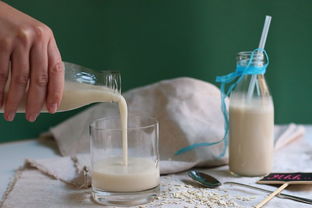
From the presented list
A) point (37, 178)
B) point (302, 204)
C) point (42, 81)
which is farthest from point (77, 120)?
point (302, 204)

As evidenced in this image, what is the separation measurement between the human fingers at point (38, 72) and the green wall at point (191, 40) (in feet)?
3.03

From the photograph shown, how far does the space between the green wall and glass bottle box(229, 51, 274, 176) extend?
701 millimetres

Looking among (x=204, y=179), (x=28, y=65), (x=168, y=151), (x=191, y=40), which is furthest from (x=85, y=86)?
(x=191, y=40)

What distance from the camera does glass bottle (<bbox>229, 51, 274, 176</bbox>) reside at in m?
1.19

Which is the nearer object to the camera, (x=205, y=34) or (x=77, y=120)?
(x=77, y=120)

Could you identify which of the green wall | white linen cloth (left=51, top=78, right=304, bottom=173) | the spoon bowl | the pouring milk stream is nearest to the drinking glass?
the pouring milk stream

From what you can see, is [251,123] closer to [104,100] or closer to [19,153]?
[104,100]

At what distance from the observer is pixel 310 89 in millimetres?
1916

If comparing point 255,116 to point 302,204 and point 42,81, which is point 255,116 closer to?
point 302,204

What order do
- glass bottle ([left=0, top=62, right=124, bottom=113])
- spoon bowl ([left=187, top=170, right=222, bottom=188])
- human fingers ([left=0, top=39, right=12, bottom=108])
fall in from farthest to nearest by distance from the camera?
1. spoon bowl ([left=187, top=170, right=222, bottom=188])
2. glass bottle ([left=0, top=62, right=124, bottom=113])
3. human fingers ([left=0, top=39, right=12, bottom=108])

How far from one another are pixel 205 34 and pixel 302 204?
1.01 m

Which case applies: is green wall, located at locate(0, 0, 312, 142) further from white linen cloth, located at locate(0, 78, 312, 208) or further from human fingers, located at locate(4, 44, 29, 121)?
human fingers, located at locate(4, 44, 29, 121)

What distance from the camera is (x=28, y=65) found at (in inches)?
34.3

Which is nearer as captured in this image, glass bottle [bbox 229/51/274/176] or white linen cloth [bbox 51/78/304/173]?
glass bottle [bbox 229/51/274/176]
